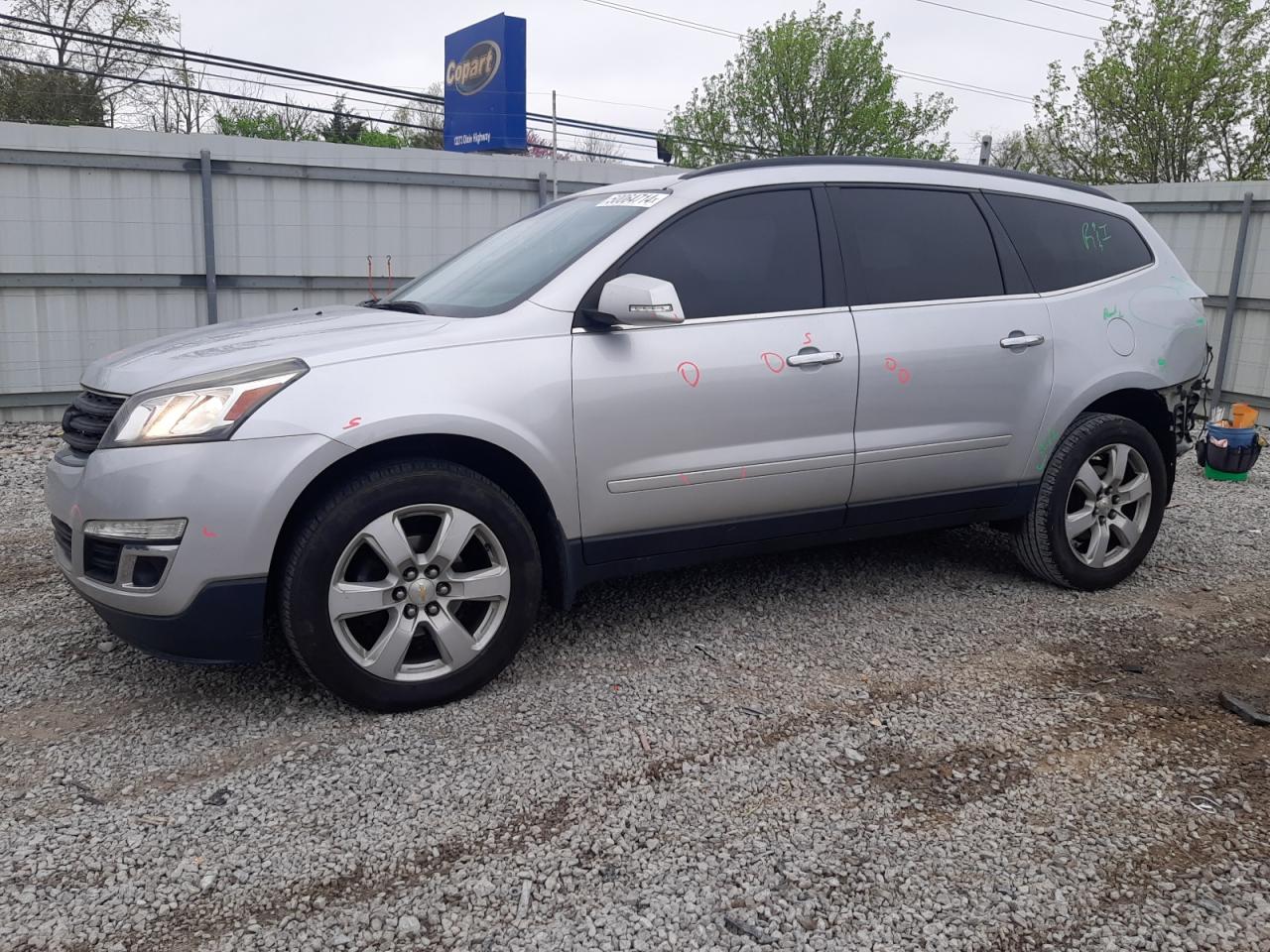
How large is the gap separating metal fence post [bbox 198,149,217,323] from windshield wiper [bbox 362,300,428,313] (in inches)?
210

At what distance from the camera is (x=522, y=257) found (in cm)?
385

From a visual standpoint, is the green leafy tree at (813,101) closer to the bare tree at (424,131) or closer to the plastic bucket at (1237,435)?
the bare tree at (424,131)

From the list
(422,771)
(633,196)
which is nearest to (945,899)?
(422,771)

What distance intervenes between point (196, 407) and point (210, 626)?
25.4 inches

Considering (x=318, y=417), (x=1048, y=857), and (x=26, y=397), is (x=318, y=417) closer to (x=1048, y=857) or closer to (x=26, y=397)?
(x=1048, y=857)

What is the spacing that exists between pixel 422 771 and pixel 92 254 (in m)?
7.47

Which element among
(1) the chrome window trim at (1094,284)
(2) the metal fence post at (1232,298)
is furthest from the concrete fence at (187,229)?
(2) the metal fence post at (1232,298)

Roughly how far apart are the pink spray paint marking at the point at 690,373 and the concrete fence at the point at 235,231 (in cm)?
682

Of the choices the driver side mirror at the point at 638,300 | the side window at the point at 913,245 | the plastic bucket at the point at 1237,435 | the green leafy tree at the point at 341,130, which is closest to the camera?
the driver side mirror at the point at 638,300

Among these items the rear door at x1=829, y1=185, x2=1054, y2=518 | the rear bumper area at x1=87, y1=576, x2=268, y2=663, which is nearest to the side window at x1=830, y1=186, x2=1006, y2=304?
the rear door at x1=829, y1=185, x2=1054, y2=518

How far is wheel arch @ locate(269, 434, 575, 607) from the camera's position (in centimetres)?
303

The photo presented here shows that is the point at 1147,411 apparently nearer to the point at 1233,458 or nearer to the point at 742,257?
the point at 742,257

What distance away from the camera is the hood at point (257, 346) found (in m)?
3.06

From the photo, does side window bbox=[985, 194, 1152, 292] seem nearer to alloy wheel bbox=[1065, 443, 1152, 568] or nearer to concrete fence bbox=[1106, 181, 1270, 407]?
alloy wheel bbox=[1065, 443, 1152, 568]
